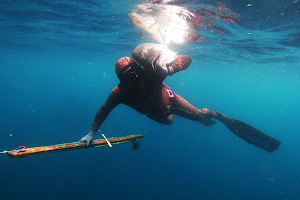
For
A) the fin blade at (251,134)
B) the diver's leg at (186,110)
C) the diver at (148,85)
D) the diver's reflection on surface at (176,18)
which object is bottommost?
the fin blade at (251,134)

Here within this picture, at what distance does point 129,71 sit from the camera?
258 cm

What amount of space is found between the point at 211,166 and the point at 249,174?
4.33 metres

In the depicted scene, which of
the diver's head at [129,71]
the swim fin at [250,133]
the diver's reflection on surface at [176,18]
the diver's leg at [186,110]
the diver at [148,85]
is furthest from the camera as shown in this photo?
the diver's reflection on surface at [176,18]

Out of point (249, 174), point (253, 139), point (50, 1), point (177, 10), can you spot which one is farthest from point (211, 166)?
point (50, 1)

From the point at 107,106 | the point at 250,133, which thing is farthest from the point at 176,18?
the point at 107,106

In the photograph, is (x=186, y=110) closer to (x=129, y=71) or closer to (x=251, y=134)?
(x=129, y=71)

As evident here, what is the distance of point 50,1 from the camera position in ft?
29.0

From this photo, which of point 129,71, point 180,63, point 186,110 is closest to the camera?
point 129,71

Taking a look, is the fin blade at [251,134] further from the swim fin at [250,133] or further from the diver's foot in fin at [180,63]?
the diver's foot in fin at [180,63]

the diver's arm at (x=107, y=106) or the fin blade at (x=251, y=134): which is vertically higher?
the diver's arm at (x=107, y=106)

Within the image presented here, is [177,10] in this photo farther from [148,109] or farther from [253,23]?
[148,109]

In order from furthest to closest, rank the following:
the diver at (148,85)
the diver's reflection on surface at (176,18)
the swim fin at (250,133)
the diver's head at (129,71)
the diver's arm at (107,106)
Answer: the diver's reflection on surface at (176,18) → the swim fin at (250,133) → the diver's arm at (107,106) → the diver's head at (129,71) → the diver at (148,85)

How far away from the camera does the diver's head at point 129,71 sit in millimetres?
2578

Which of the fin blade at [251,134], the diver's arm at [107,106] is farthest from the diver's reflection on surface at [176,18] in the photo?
the diver's arm at [107,106]
